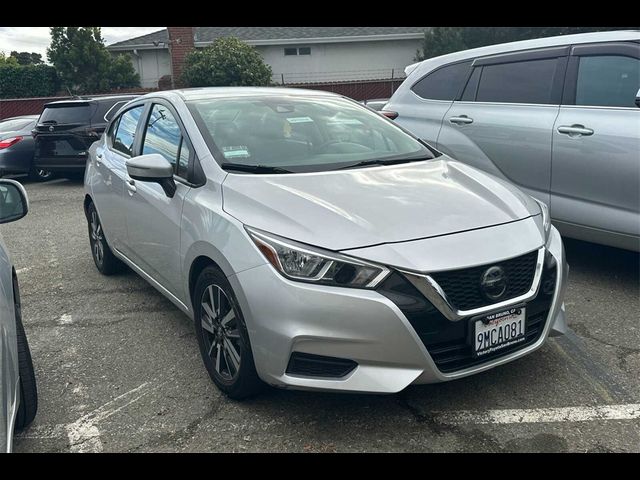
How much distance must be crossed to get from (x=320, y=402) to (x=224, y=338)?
59cm

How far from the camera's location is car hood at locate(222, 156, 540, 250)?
2.71 metres

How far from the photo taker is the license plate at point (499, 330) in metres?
2.68

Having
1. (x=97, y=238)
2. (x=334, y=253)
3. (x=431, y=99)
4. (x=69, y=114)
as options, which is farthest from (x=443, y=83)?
(x=69, y=114)

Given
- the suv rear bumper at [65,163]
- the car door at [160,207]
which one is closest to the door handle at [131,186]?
the car door at [160,207]

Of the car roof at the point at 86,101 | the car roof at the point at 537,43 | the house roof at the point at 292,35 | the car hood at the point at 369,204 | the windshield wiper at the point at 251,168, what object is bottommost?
the car hood at the point at 369,204

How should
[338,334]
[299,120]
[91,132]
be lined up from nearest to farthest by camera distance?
[338,334] → [299,120] → [91,132]

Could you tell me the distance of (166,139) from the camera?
12.7 ft

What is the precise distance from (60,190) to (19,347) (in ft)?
28.1

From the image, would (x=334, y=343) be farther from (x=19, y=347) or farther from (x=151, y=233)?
(x=151, y=233)

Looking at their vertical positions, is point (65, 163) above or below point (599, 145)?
below

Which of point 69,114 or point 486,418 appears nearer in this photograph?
point 486,418

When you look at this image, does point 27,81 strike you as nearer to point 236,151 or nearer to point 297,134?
point 297,134

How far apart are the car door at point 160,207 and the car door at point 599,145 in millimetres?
2820

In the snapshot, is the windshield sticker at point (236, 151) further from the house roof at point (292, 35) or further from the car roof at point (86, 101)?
the house roof at point (292, 35)
